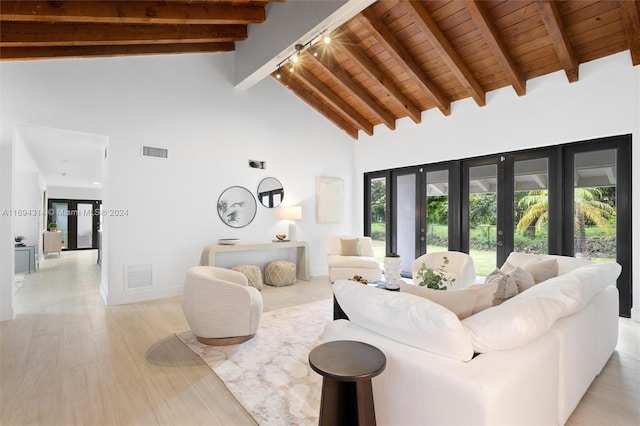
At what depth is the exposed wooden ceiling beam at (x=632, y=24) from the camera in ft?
10.5

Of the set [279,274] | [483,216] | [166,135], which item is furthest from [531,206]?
[166,135]

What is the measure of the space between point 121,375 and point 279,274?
313 cm

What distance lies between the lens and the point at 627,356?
9.23 ft

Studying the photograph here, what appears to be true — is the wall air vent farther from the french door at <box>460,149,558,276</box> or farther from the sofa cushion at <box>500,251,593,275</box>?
the french door at <box>460,149,558,276</box>

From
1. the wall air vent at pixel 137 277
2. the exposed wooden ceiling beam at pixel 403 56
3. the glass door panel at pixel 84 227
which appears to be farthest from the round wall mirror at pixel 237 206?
the glass door panel at pixel 84 227

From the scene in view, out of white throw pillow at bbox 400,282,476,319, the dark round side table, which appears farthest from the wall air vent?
white throw pillow at bbox 400,282,476,319

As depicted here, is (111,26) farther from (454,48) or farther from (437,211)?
(437,211)

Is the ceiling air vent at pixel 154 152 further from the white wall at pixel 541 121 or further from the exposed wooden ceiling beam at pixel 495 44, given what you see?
the exposed wooden ceiling beam at pixel 495 44

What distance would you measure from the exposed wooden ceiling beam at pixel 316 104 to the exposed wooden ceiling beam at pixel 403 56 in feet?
6.74

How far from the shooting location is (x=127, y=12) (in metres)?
3.44

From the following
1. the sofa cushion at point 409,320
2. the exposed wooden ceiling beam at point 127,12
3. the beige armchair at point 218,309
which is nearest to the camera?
the sofa cushion at point 409,320

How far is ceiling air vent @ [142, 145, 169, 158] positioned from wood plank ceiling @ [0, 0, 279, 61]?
4.10ft

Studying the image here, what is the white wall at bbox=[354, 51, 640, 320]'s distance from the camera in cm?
383

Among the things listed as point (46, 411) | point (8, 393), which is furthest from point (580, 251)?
point (8, 393)
